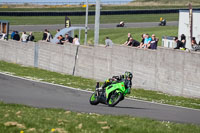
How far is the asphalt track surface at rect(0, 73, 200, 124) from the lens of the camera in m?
14.6

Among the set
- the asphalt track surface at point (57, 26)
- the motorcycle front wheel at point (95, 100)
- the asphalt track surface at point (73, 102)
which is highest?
the asphalt track surface at point (57, 26)

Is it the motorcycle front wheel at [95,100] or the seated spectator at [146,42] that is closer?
the motorcycle front wheel at [95,100]

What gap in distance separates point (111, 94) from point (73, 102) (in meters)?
1.92

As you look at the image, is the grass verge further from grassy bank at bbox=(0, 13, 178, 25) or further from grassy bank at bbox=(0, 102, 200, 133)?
grassy bank at bbox=(0, 13, 178, 25)

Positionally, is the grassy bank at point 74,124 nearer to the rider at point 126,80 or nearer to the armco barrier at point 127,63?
the rider at point 126,80

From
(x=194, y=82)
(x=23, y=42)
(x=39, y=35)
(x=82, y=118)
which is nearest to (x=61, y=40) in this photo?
(x=23, y=42)

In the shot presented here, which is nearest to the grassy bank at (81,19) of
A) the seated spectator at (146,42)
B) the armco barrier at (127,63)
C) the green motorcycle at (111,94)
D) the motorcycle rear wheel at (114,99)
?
the armco barrier at (127,63)

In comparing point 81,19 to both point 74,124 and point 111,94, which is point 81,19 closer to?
point 111,94

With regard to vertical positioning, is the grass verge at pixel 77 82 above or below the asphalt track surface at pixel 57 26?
below

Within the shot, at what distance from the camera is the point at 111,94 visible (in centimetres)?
1569

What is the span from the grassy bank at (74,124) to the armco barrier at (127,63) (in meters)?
9.32

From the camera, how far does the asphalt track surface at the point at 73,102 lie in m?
14.6

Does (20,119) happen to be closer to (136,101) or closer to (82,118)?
(82,118)

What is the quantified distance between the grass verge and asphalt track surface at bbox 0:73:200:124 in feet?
3.60
